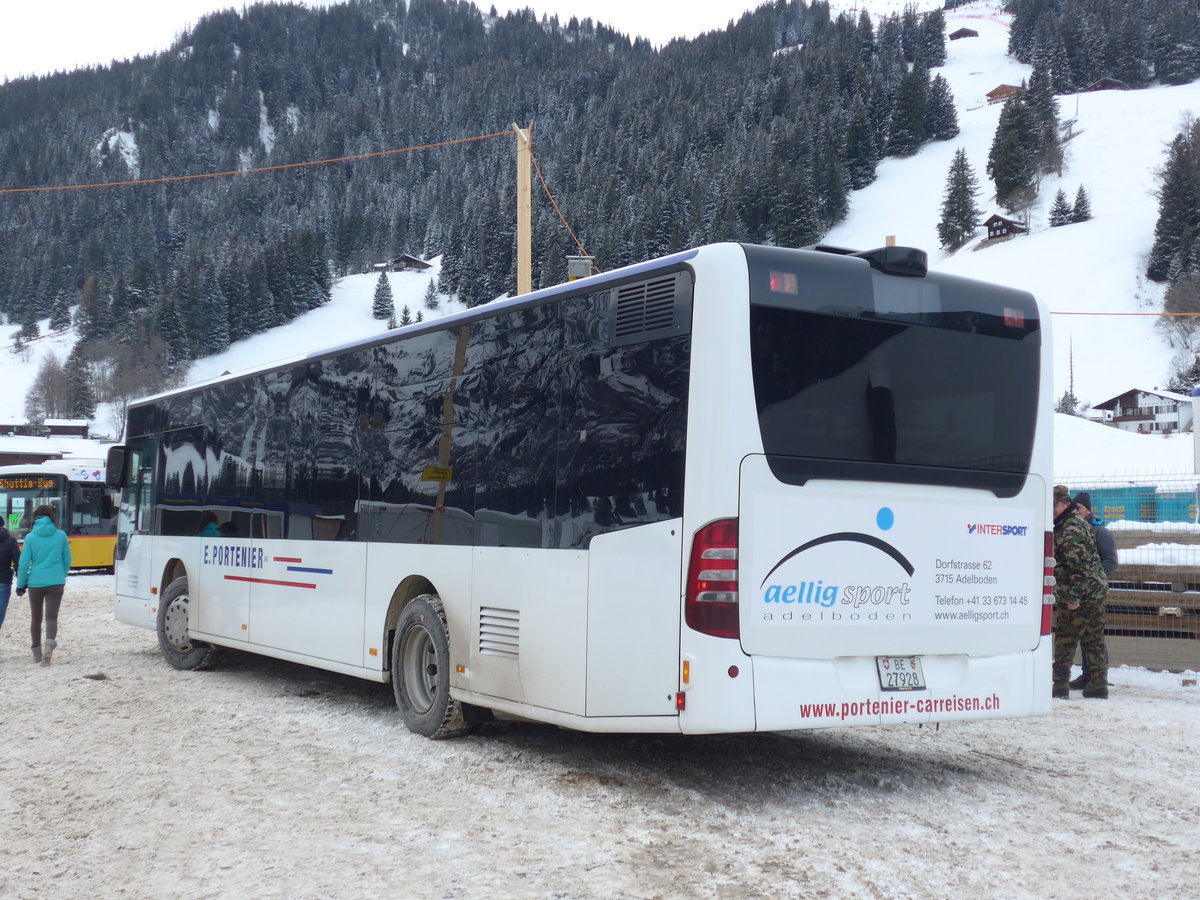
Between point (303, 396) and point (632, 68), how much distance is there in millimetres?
199685

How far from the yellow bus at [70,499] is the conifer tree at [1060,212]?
301 ft

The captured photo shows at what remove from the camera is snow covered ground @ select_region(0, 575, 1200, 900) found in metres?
4.78

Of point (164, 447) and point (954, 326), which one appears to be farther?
point (164, 447)

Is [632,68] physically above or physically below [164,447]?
above

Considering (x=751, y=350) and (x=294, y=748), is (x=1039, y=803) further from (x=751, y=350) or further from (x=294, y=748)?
(x=294, y=748)

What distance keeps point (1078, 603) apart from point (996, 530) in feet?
11.6

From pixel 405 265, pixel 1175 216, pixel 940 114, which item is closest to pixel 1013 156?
pixel 940 114

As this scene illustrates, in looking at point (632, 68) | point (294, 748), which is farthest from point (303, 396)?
point (632, 68)

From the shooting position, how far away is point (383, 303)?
414 feet

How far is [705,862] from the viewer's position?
5.00m

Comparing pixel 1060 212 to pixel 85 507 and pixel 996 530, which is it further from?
pixel 996 530

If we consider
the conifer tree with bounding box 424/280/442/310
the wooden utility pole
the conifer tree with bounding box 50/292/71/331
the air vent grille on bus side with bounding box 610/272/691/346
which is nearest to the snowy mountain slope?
the conifer tree with bounding box 424/280/442/310

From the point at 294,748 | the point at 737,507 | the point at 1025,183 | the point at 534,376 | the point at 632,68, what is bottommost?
the point at 294,748

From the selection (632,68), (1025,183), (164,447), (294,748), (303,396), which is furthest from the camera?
(632,68)
